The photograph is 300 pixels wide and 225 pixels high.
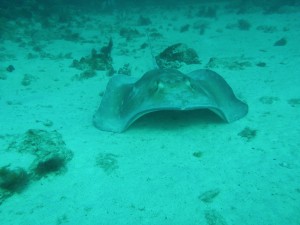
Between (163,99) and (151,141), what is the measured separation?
2.90 ft

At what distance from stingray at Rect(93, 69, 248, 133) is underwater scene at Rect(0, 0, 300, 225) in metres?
0.02

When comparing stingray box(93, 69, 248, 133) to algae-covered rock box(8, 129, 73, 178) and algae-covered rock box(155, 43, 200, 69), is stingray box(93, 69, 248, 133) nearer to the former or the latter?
algae-covered rock box(8, 129, 73, 178)

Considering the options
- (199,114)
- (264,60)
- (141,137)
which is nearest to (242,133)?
(199,114)

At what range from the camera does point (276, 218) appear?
3385 millimetres

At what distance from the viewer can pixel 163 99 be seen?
4.64 meters

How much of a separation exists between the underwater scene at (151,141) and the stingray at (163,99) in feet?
0.08

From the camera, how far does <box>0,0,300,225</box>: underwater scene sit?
3.63 m

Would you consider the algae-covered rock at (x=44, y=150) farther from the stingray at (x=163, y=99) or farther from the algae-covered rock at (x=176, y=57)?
the algae-covered rock at (x=176, y=57)

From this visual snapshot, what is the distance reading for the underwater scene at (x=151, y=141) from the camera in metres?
3.63

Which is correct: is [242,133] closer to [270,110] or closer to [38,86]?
[270,110]

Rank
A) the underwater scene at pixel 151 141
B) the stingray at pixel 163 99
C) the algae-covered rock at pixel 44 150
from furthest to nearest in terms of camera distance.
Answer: the stingray at pixel 163 99 → the algae-covered rock at pixel 44 150 → the underwater scene at pixel 151 141

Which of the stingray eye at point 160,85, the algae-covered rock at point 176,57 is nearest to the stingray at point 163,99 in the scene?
the stingray eye at point 160,85

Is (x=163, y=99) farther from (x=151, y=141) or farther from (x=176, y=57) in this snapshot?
(x=176, y=57)

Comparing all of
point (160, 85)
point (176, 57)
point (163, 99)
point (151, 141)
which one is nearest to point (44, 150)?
point (151, 141)
